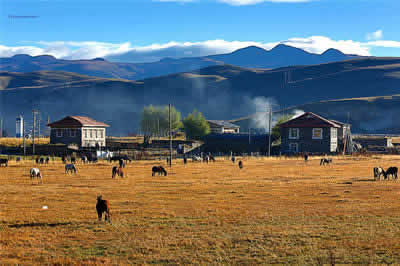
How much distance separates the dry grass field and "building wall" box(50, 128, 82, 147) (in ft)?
196

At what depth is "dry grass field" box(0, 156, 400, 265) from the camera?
15797 millimetres

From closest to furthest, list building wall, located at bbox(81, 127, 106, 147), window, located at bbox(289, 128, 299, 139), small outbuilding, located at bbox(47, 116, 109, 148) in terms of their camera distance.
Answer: window, located at bbox(289, 128, 299, 139), small outbuilding, located at bbox(47, 116, 109, 148), building wall, located at bbox(81, 127, 106, 147)

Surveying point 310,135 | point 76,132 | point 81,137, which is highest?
point 76,132

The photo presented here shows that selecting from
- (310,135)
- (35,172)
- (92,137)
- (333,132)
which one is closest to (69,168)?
(35,172)

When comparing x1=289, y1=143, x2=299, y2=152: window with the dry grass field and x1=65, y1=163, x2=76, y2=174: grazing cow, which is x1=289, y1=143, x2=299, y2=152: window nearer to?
x1=65, y1=163, x2=76, y2=174: grazing cow

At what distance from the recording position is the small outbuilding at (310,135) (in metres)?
91.1

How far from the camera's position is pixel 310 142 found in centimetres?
9244

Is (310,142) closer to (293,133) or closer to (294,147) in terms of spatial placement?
(294,147)

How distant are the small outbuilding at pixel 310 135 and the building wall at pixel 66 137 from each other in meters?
37.4

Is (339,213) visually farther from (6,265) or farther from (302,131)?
(302,131)

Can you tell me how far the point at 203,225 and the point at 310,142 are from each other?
74542 millimetres

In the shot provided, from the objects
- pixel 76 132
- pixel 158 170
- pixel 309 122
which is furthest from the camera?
pixel 76 132

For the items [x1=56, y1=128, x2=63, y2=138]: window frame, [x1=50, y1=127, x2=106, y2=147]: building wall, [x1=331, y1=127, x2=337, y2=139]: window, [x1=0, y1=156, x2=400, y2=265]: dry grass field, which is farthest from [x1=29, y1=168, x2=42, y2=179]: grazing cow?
[x1=331, y1=127, x2=337, y2=139]: window

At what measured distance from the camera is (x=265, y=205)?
26266 mm
